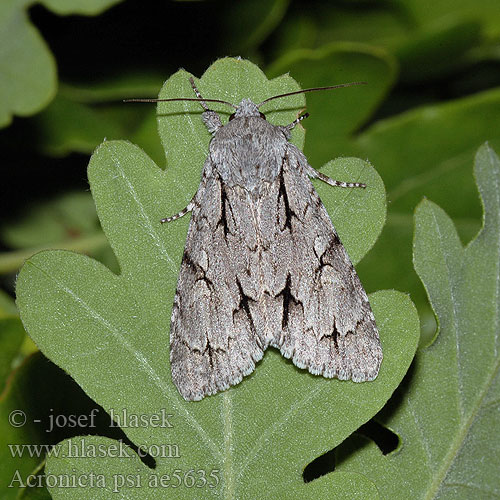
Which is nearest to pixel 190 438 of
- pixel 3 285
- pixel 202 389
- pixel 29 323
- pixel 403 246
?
pixel 202 389

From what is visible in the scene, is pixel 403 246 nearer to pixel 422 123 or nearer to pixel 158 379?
pixel 422 123

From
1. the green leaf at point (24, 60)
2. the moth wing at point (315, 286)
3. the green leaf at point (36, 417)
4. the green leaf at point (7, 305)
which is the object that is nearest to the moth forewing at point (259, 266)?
the moth wing at point (315, 286)

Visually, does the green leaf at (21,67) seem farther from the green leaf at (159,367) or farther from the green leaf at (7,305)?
the green leaf at (159,367)

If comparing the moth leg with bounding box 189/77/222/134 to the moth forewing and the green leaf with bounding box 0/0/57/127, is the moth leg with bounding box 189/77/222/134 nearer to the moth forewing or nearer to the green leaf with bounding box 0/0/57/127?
the moth forewing

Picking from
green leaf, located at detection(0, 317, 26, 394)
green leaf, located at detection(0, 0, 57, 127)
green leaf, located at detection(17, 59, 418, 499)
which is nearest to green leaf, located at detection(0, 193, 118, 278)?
green leaf, located at detection(0, 0, 57, 127)

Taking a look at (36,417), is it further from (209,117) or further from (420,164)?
(420,164)
